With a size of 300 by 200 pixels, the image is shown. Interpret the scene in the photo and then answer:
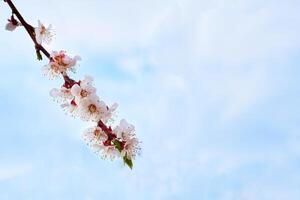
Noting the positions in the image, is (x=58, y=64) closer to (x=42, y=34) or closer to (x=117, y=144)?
(x=42, y=34)

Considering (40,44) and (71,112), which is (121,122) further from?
(40,44)

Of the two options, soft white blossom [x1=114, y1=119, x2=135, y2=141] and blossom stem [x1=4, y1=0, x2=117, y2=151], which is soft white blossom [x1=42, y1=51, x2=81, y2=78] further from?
soft white blossom [x1=114, y1=119, x2=135, y2=141]

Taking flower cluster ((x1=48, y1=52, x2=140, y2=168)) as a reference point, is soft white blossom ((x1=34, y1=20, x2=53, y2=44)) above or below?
above

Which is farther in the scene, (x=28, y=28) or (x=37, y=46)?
(x=28, y=28)

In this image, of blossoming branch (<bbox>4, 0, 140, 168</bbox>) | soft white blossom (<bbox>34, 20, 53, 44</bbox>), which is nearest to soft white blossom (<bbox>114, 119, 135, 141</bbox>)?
blossoming branch (<bbox>4, 0, 140, 168</bbox>)

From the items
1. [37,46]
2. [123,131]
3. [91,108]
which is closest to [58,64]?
[37,46]

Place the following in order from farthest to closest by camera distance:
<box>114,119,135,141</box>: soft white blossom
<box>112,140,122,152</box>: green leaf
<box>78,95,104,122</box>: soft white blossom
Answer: <box>78,95,104,122</box>: soft white blossom < <box>114,119,135,141</box>: soft white blossom < <box>112,140,122,152</box>: green leaf

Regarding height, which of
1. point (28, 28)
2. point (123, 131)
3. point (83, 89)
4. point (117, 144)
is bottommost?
point (117, 144)
